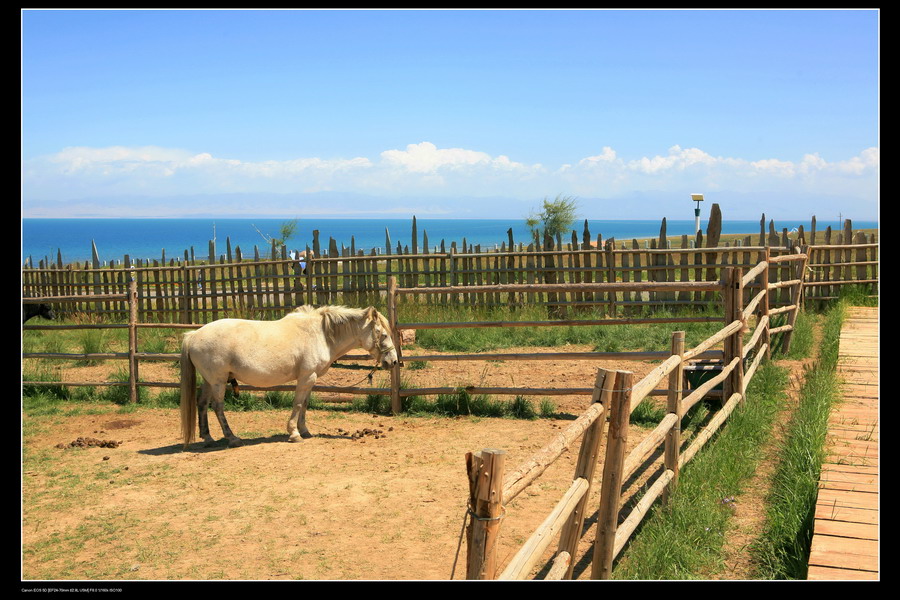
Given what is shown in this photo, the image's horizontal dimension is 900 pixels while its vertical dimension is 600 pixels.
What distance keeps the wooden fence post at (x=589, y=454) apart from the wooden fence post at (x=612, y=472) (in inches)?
1.2

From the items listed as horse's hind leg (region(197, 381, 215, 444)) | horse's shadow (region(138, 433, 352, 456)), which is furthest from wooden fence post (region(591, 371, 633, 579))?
horse's hind leg (region(197, 381, 215, 444))

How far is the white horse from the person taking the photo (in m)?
6.95

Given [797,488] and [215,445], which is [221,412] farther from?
[797,488]

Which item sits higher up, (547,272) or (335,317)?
(547,272)

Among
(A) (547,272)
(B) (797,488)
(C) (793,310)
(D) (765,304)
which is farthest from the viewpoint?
(A) (547,272)

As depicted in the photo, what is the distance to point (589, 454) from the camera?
3238 mm

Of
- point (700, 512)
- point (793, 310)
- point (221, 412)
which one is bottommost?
point (700, 512)

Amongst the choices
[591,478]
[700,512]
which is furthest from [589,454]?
[700,512]

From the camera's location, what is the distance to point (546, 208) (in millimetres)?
49312

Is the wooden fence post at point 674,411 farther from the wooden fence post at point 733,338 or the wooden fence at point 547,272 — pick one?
the wooden fence at point 547,272

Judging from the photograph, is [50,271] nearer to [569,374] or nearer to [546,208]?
[569,374]

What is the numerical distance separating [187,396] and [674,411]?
4628 millimetres

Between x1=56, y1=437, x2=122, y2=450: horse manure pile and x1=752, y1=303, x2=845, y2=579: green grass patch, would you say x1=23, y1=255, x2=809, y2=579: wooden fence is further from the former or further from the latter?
x1=56, y1=437, x2=122, y2=450: horse manure pile
